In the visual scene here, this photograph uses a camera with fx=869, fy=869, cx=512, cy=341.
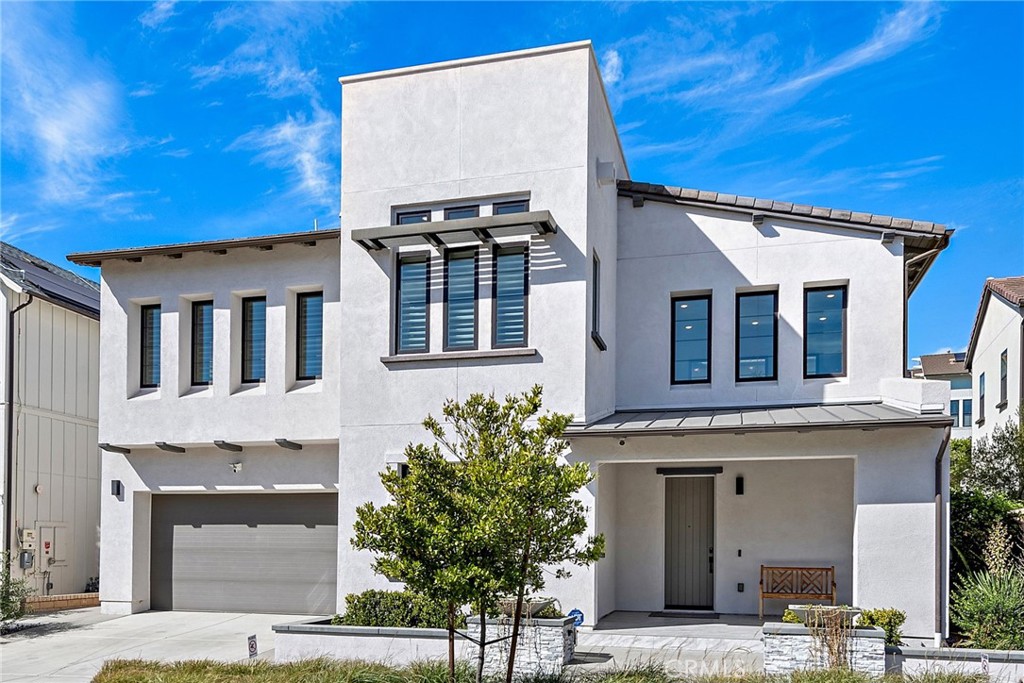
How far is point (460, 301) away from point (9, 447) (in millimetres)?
10736

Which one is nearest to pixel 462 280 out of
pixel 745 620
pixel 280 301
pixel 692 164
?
pixel 280 301

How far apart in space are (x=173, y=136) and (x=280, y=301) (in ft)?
22.3

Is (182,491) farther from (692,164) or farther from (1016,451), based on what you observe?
(1016,451)

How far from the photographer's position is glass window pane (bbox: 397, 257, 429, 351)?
48.1 ft

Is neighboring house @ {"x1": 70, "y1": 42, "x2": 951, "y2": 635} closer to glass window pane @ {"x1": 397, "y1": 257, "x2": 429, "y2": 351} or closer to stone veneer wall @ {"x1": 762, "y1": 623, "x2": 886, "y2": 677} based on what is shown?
glass window pane @ {"x1": 397, "y1": 257, "x2": 429, "y2": 351}

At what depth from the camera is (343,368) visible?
1481cm

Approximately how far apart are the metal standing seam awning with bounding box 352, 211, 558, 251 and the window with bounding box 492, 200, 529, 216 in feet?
1.57

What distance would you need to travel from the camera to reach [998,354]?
24578 mm

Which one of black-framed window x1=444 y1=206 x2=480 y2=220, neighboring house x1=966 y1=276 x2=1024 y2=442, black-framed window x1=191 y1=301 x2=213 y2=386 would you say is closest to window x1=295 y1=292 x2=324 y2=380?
black-framed window x1=191 y1=301 x2=213 y2=386

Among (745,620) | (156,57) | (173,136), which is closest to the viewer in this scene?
(745,620)

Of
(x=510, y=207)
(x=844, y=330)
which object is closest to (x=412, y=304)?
(x=510, y=207)

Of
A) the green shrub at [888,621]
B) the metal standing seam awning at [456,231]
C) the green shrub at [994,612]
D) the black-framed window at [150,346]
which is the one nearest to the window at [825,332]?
the green shrub at [994,612]

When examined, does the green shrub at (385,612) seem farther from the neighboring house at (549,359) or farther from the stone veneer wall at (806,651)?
the stone veneer wall at (806,651)

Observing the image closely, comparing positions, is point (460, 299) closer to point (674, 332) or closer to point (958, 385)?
point (674, 332)
